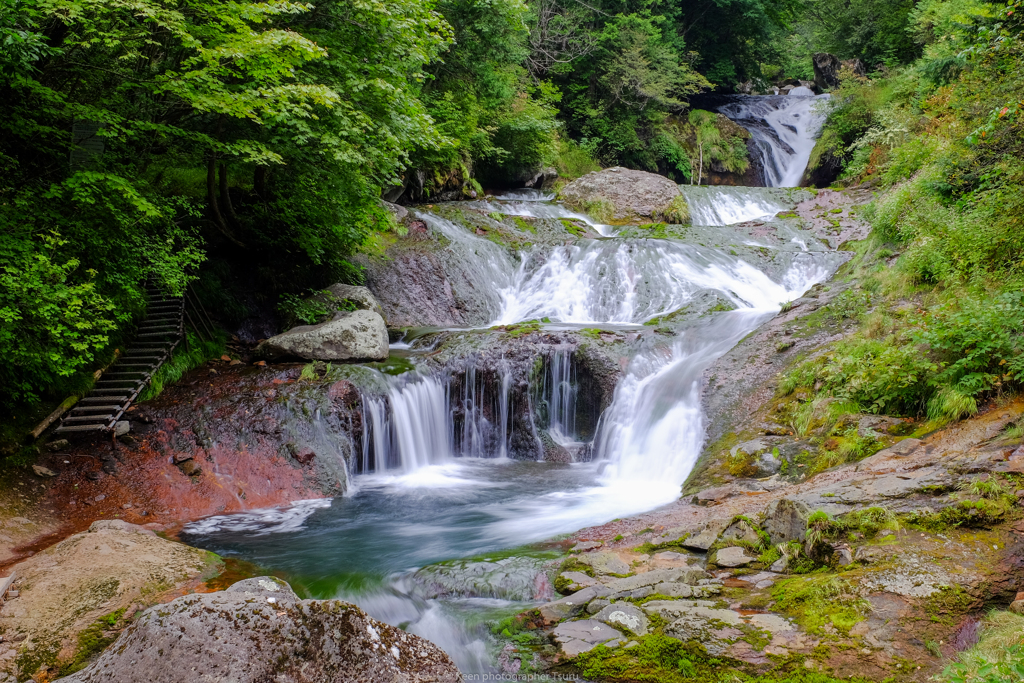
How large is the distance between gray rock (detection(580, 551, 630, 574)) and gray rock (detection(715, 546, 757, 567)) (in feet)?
2.37

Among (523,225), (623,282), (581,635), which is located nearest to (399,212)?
(523,225)

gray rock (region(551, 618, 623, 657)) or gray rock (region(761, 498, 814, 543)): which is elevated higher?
gray rock (region(761, 498, 814, 543))

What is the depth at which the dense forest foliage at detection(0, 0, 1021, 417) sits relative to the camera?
23.4ft

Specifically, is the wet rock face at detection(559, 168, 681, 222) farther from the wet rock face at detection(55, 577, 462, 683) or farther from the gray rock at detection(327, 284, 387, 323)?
the wet rock face at detection(55, 577, 462, 683)

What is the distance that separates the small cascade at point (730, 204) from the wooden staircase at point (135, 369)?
50.0 ft

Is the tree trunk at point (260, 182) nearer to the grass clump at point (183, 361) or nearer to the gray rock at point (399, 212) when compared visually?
the grass clump at point (183, 361)

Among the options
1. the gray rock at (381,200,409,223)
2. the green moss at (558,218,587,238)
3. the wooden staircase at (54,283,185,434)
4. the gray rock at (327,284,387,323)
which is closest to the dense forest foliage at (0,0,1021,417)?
the wooden staircase at (54,283,185,434)

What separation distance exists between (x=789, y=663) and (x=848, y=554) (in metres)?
1.10

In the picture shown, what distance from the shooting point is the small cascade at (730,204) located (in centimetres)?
2006

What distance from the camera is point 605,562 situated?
5035 millimetres

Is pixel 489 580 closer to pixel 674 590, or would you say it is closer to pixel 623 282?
pixel 674 590

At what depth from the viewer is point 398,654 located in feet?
9.74

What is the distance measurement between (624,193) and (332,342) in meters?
12.8

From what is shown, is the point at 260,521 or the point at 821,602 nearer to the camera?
the point at 821,602
